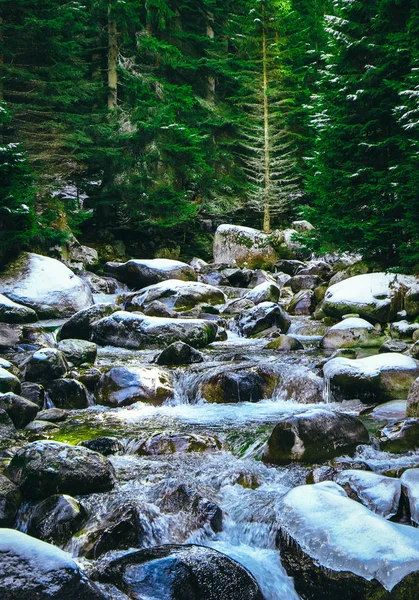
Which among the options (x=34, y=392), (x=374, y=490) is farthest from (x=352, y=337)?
(x=374, y=490)

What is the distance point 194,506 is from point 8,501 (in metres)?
1.46

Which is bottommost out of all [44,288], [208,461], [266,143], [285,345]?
[208,461]

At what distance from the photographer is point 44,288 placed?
13.3 m

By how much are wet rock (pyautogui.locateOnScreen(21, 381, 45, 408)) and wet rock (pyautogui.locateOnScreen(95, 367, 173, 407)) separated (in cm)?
77

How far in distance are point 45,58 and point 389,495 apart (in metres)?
19.6

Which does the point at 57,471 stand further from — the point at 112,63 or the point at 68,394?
the point at 112,63

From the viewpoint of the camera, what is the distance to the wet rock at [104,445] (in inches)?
211

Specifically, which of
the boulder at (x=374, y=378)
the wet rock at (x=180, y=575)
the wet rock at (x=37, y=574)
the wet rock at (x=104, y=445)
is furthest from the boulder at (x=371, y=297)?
the wet rock at (x=37, y=574)

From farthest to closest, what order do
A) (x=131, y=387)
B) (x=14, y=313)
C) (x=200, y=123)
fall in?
(x=200, y=123) → (x=14, y=313) → (x=131, y=387)

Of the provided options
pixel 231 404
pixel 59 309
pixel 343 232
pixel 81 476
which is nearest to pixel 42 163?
pixel 59 309

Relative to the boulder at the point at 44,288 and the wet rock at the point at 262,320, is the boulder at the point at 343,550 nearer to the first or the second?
the wet rock at the point at 262,320

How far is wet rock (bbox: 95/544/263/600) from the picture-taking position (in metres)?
3.13

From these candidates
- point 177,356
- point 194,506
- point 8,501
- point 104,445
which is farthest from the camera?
point 177,356

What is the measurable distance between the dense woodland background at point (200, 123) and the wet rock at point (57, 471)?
7.96 m
